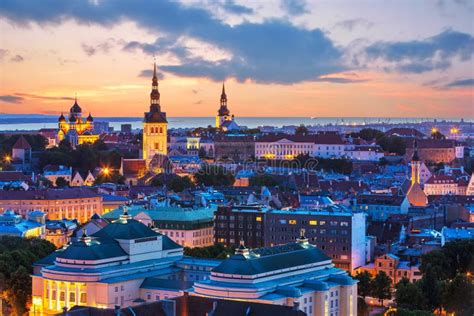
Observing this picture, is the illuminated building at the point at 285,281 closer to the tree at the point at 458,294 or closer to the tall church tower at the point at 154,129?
the tree at the point at 458,294

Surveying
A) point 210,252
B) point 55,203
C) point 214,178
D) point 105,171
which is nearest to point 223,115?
point 105,171

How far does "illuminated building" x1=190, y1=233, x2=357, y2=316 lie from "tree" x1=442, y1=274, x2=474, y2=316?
2987mm

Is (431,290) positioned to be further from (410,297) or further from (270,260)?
(270,260)

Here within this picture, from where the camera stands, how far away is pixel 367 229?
1907 inches

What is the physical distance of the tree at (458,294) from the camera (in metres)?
32.7

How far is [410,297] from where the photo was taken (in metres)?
33.6

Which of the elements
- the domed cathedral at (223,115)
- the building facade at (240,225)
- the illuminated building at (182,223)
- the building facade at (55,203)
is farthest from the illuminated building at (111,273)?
the domed cathedral at (223,115)

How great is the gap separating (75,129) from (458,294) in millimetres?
79534

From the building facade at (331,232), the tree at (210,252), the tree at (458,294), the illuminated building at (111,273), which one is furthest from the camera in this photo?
the building facade at (331,232)

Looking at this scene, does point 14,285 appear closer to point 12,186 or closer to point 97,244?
point 97,244

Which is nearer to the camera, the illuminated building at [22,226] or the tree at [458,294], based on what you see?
the tree at [458,294]

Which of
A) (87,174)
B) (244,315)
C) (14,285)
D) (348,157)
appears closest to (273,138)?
(348,157)

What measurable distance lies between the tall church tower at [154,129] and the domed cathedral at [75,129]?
46.4 feet

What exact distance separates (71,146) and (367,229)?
184 feet
